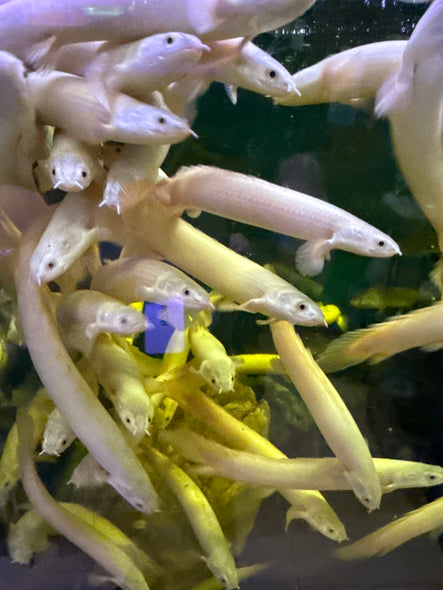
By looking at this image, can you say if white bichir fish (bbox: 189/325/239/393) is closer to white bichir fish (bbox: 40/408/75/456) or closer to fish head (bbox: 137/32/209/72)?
white bichir fish (bbox: 40/408/75/456)

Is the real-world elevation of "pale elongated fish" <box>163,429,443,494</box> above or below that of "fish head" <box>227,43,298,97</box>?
below

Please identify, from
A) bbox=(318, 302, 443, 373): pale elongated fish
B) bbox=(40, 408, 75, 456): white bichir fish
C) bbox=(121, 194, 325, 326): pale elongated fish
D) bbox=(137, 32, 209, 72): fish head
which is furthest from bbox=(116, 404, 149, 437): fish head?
bbox=(137, 32, 209, 72): fish head

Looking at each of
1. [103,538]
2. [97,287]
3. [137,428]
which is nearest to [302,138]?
[97,287]

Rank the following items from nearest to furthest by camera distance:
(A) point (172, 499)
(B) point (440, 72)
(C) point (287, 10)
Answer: (C) point (287, 10) → (B) point (440, 72) → (A) point (172, 499)

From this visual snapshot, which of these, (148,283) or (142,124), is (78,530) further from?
(142,124)

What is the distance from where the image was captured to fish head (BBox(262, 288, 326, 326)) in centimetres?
91

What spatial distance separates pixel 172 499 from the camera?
1.16 m

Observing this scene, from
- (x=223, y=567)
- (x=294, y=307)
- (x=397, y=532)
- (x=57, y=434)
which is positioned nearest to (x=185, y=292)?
(x=294, y=307)

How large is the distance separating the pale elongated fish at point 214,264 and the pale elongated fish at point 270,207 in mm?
46

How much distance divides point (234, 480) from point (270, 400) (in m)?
0.18

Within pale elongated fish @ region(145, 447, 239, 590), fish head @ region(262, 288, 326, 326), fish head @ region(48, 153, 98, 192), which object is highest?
fish head @ region(48, 153, 98, 192)

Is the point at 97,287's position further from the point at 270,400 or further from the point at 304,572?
the point at 304,572

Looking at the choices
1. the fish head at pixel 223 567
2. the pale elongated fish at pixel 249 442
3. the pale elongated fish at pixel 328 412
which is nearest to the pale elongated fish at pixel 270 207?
the pale elongated fish at pixel 328 412

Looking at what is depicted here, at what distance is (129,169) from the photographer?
86 centimetres
